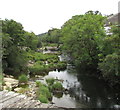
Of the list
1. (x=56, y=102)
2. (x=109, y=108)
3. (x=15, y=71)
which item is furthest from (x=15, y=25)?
(x=109, y=108)

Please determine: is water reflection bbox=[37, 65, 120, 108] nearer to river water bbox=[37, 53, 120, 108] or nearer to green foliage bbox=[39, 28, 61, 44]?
river water bbox=[37, 53, 120, 108]

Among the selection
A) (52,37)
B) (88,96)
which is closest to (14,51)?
(88,96)

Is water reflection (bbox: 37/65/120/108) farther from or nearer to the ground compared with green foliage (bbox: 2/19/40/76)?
nearer to the ground

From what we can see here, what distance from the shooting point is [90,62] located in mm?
16891

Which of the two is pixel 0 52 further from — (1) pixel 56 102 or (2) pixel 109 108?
(2) pixel 109 108

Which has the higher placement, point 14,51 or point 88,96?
point 14,51

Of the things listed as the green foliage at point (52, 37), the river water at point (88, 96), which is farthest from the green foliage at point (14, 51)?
the green foliage at point (52, 37)

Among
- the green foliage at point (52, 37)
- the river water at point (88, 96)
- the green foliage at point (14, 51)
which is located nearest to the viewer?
the river water at point (88, 96)

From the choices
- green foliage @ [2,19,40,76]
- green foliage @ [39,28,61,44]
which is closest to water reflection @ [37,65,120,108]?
green foliage @ [2,19,40,76]

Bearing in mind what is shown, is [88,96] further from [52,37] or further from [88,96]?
[52,37]

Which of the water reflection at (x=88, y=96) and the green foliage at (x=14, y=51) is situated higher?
the green foliage at (x=14, y=51)

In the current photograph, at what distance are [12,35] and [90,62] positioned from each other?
819 cm

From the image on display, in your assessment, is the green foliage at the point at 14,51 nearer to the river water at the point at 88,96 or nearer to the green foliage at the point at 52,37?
the river water at the point at 88,96

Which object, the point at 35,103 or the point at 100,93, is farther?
the point at 100,93
